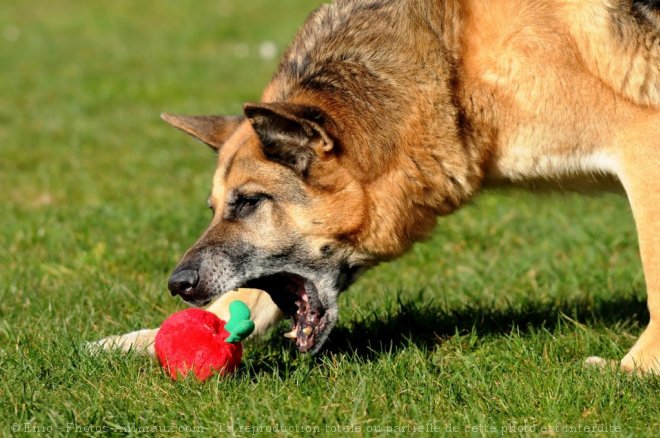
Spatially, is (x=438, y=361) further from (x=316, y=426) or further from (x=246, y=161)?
(x=246, y=161)

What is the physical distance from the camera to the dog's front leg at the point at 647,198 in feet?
14.8

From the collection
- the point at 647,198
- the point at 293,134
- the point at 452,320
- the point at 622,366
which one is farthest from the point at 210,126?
the point at 622,366

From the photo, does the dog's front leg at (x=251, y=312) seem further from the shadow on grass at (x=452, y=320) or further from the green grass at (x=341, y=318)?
the shadow on grass at (x=452, y=320)

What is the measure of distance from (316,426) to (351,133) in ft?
4.73

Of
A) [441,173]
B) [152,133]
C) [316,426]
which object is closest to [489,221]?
[441,173]

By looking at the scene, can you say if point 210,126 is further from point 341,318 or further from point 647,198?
point 647,198

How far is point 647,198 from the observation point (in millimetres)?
4555

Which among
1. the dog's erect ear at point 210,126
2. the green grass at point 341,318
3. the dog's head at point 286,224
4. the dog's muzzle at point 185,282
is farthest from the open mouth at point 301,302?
the dog's erect ear at point 210,126

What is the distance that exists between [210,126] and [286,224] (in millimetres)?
913

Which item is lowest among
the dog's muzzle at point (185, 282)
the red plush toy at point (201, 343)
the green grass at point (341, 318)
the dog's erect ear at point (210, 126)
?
the green grass at point (341, 318)

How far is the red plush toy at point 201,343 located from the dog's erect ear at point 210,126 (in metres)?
1.00

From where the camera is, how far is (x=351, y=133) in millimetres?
4445

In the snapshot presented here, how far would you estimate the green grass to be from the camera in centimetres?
387

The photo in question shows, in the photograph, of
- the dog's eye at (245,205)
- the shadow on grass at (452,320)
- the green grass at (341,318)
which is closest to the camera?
the green grass at (341,318)
